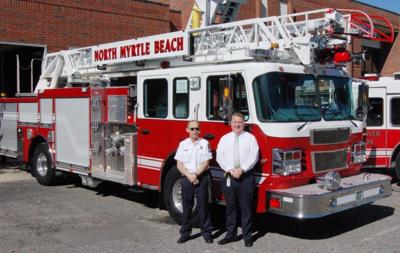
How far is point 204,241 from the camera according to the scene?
6754 millimetres

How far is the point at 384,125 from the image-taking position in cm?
1199

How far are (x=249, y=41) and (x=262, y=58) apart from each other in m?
0.62

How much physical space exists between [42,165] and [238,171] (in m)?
6.48

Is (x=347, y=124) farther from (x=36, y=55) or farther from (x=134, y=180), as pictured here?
(x=36, y=55)

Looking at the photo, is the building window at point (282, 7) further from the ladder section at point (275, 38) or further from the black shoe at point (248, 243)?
the black shoe at point (248, 243)

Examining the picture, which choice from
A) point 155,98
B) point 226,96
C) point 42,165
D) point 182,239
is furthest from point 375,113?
point 42,165

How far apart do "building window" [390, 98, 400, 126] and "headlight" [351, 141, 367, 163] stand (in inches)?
175

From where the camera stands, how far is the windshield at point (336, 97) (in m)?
7.36

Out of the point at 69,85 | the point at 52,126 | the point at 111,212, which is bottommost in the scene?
the point at 111,212

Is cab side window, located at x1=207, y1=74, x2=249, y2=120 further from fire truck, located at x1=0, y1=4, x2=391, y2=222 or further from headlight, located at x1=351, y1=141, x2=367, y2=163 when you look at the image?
headlight, located at x1=351, y1=141, x2=367, y2=163

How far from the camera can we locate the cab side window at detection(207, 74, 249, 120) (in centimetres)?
664

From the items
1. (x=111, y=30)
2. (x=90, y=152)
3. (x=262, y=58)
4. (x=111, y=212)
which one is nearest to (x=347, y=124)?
(x=262, y=58)

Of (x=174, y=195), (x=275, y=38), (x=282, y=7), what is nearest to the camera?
(x=275, y=38)

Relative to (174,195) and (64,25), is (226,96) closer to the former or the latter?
(174,195)
